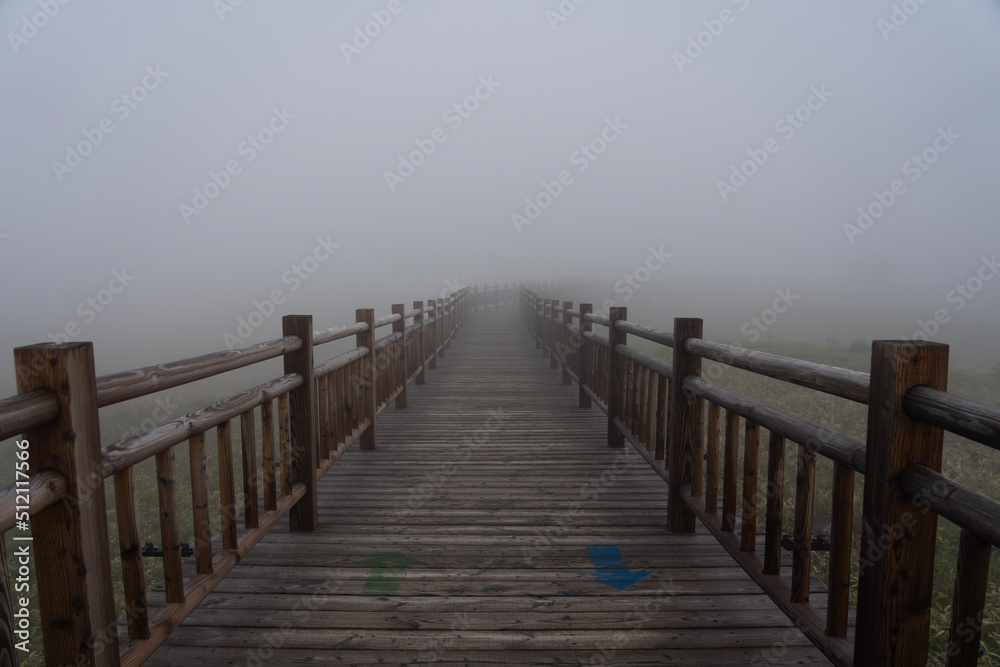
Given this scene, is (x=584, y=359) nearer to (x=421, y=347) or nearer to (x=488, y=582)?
(x=421, y=347)

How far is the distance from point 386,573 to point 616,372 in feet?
9.25

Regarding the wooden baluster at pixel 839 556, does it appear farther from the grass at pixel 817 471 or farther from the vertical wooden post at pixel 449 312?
the vertical wooden post at pixel 449 312

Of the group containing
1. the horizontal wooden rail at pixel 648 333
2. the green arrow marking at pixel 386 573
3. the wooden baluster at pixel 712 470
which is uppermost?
the horizontal wooden rail at pixel 648 333

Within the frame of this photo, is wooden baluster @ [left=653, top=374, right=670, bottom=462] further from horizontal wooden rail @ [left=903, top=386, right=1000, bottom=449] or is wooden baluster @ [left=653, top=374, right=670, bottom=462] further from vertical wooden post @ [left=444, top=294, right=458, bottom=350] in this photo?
vertical wooden post @ [left=444, top=294, right=458, bottom=350]

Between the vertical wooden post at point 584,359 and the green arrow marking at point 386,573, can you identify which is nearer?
the green arrow marking at point 386,573

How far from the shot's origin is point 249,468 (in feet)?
8.89

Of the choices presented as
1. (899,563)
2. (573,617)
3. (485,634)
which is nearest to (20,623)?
(485,634)

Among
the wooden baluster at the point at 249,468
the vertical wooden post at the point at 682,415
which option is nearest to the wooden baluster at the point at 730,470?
the vertical wooden post at the point at 682,415

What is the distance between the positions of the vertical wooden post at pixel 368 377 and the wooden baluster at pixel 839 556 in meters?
3.68

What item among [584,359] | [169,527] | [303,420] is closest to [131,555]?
[169,527]

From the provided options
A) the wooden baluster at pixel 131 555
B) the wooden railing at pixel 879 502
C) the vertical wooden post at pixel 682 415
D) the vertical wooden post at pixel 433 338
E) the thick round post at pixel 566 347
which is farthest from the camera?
the vertical wooden post at pixel 433 338

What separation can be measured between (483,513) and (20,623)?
2.54m

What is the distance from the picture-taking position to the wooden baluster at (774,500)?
223 cm

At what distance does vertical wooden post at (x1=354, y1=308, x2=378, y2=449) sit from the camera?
16.0 feet
